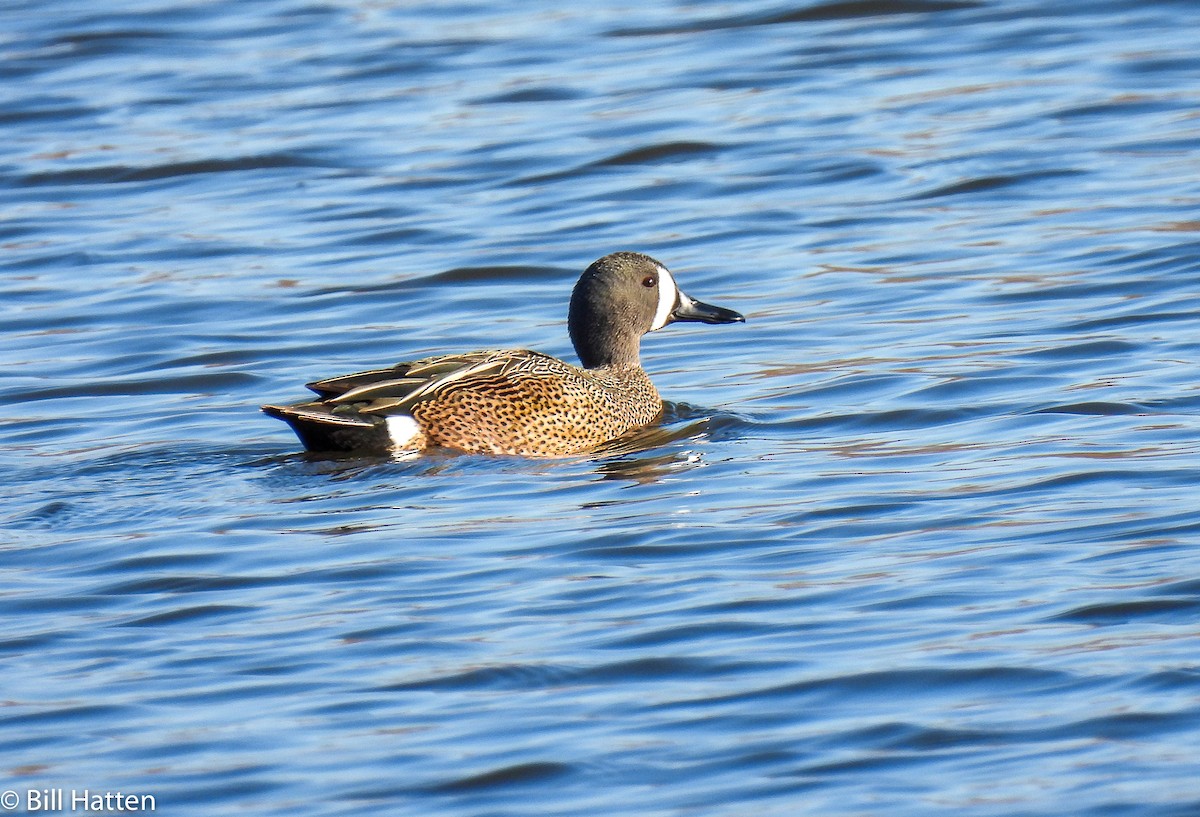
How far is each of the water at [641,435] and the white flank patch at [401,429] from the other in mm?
104

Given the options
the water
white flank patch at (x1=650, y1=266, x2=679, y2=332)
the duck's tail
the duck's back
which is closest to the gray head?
white flank patch at (x1=650, y1=266, x2=679, y2=332)

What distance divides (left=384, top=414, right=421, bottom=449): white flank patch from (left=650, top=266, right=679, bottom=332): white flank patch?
5.24 ft

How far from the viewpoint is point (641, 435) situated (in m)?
8.87

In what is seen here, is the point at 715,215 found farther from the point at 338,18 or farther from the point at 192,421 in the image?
the point at 338,18

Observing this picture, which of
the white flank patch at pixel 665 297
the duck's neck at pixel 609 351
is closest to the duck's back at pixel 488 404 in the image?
the duck's neck at pixel 609 351

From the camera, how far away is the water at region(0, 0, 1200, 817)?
5117mm

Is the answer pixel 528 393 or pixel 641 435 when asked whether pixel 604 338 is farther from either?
pixel 528 393

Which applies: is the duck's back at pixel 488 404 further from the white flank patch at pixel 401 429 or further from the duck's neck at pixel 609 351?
the duck's neck at pixel 609 351

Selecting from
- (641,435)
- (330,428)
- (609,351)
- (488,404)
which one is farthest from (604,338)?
(330,428)

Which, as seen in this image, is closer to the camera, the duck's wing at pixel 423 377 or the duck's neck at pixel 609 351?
the duck's wing at pixel 423 377

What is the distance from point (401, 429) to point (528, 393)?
560 millimetres

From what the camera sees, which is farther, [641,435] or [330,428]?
[641,435]

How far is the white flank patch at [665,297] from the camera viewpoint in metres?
9.49

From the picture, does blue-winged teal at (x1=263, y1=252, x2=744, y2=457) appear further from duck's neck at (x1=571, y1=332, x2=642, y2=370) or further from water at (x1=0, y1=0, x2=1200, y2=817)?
water at (x1=0, y1=0, x2=1200, y2=817)
